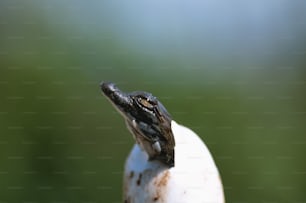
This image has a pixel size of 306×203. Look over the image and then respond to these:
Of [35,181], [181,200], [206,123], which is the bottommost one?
[35,181]

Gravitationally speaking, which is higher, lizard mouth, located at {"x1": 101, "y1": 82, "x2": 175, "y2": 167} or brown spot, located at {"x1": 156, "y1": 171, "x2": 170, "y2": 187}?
lizard mouth, located at {"x1": 101, "y1": 82, "x2": 175, "y2": 167}

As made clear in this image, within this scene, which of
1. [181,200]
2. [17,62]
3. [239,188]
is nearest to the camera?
[181,200]

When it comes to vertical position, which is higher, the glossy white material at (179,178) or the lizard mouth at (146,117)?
the lizard mouth at (146,117)

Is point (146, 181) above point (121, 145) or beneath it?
above

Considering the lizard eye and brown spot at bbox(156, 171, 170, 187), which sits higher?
the lizard eye

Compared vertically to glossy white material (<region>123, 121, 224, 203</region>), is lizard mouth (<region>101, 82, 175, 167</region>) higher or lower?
higher

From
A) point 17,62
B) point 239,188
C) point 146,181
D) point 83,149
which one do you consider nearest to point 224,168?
point 239,188

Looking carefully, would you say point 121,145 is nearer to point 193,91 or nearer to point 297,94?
point 193,91

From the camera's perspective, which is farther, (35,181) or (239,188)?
(35,181)

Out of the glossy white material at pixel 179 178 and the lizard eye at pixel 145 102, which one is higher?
the lizard eye at pixel 145 102

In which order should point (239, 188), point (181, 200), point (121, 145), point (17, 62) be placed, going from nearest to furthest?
point (181, 200) → point (239, 188) → point (121, 145) → point (17, 62)

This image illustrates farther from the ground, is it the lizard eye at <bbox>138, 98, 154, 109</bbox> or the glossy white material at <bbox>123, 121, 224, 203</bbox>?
the lizard eye at <bbox>138, 98, 154, 109</bbox>
